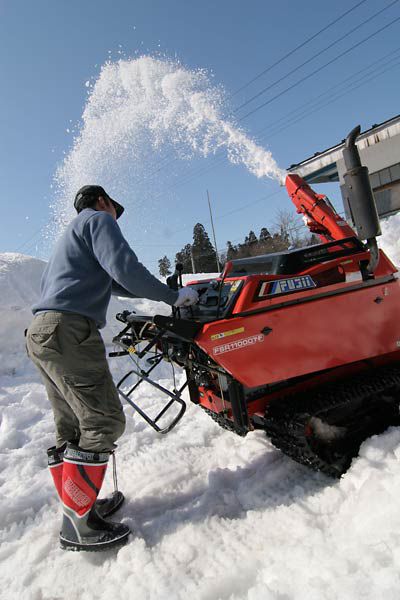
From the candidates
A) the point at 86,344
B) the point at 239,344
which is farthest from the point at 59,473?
the point at 239,344

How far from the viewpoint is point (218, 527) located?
8.05 ft

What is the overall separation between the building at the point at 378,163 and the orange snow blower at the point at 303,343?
12.5m

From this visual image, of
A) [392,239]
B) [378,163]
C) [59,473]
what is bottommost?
[59,473]

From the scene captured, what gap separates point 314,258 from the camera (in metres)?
2.97

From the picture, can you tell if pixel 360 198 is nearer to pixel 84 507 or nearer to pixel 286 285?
pixel 286 285

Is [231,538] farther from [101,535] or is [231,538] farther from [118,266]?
[118,266]

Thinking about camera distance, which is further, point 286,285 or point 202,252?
point 202,252

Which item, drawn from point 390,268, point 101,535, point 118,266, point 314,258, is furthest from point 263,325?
point 101,535

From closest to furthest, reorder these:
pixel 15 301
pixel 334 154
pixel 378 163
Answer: pixel 15 301
pixel 334 154
pixel 378 163

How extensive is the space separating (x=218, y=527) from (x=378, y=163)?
53.1 ft

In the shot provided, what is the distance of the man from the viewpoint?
237cm

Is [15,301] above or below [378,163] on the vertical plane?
below

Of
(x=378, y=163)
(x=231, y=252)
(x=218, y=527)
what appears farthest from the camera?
(x=231, y=252)

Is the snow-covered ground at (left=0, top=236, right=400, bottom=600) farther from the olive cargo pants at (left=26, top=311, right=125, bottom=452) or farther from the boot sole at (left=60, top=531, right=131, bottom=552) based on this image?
the olive cargo pants at (left=26, top=311, right=125, bottom=452)
